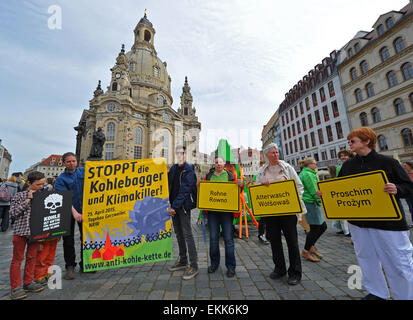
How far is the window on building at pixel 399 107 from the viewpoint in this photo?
18.1m

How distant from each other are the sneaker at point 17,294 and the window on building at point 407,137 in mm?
27119

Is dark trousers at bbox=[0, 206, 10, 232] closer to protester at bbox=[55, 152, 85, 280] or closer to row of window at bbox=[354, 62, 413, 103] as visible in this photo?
protester at bbox=[55, 152, 85, 280]

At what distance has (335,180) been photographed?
243 centimetres

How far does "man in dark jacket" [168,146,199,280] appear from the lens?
3105 mm

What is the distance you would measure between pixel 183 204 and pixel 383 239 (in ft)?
8.66

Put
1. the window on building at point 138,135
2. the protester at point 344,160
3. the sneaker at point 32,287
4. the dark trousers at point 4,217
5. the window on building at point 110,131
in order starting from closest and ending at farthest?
the sneaker at point 32,287 < the protester at point 344,160 < the dark trousers at point 4,217 < the window on building at point 110,131 < the window on building at point 138,135

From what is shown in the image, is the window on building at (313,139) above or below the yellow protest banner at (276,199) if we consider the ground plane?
above

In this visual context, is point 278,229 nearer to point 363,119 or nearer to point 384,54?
point 363,119

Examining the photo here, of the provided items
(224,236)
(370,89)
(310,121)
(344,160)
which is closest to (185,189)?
(224,236)

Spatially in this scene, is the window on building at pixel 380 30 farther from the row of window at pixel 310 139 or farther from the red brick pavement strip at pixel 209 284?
the red brick pavement strip at pixel 209 284

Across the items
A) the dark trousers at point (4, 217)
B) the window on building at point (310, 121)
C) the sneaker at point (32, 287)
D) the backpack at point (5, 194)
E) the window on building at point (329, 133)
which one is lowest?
the sneaker at point (32, 287)

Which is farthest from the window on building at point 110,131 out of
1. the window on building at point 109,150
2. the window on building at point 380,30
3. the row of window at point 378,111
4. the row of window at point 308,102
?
the window on building at point 380,30
